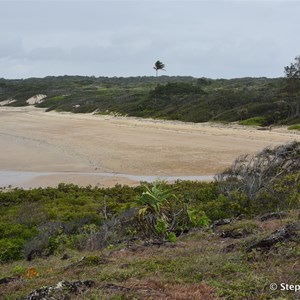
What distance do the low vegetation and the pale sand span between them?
4306mm

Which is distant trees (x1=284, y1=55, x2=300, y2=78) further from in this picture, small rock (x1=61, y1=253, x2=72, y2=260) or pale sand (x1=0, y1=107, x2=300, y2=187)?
small rock (x1=61, y1=253, x2=72, y2=260)

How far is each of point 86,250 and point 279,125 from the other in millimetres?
27153

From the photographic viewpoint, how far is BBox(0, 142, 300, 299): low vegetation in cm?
457

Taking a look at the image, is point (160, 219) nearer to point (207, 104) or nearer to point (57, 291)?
point (57, 291)

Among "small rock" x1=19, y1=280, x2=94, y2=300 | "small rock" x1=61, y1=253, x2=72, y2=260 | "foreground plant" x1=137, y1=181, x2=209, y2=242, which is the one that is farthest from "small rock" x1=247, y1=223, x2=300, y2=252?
"small rock" x1=61, y1=253, x2=72, y2=260

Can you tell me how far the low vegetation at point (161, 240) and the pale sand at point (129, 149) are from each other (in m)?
4.31

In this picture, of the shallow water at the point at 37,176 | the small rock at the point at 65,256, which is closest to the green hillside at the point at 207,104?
the shallow water at the point at 37,176

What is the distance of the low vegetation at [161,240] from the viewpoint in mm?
4574

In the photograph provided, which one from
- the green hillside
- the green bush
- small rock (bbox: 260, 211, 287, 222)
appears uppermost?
the green hillside

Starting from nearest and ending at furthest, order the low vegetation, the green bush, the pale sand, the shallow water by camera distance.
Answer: the low vegetation, the green bush, the shallow water, the pale sand

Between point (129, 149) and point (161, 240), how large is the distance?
1800 centimetres

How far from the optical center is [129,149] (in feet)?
83.5

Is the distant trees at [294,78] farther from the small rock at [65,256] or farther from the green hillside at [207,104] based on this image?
the small rock at [65,256]

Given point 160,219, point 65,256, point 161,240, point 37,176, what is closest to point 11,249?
point 65,256
